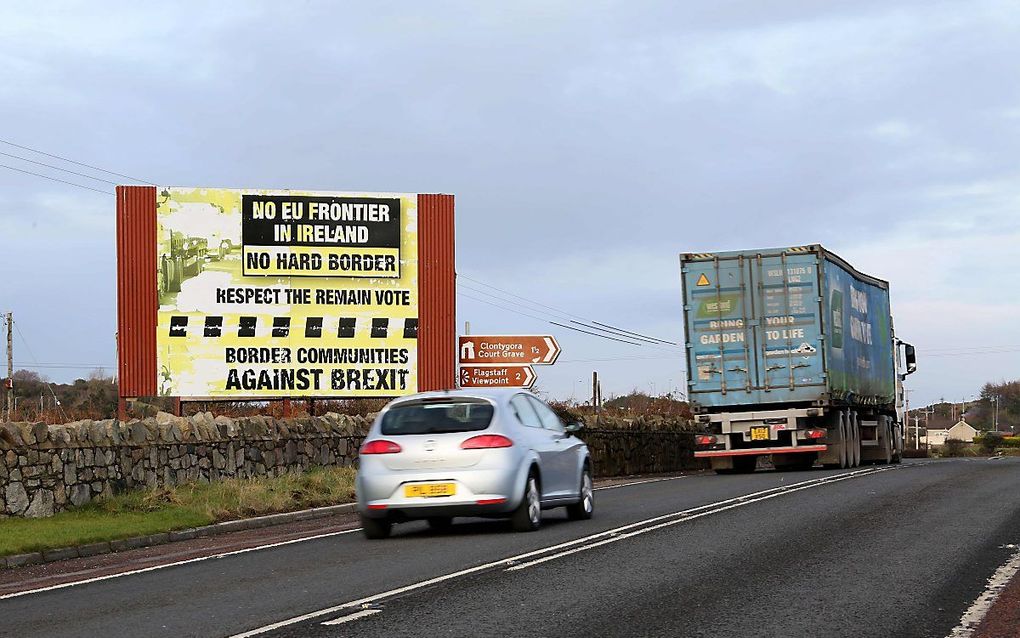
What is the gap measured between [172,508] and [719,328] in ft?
42.5

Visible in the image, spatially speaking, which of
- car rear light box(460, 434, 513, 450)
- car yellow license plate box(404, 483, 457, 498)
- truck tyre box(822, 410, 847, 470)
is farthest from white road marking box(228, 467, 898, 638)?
truck tyre box(822, 410, 847, 470)

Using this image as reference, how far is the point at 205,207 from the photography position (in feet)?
95.3

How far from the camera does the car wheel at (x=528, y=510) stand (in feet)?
45.9

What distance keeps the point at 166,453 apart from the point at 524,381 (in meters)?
9.68

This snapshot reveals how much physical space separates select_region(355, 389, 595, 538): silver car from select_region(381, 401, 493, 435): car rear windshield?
1 cm

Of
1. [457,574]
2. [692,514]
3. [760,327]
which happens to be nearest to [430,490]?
[457,574]

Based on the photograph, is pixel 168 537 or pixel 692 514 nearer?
pixel 692 514

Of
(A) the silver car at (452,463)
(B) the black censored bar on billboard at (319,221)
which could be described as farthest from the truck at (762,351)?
(A) the silver car at (452,463)

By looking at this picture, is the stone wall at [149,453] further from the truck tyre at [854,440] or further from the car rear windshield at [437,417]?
the truck tyre at [854,440]

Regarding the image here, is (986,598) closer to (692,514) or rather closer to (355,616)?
(355,616)

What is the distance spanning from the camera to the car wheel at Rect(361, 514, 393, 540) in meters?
14.3

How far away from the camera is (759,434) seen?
1064 inches

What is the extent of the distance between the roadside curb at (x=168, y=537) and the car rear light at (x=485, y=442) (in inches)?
175

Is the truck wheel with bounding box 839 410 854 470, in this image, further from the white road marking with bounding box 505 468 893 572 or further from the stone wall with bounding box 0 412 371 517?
the stone wall with bounding box 0 412 371 517
